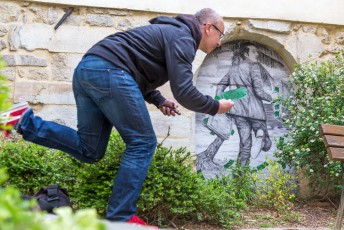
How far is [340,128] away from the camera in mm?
4270

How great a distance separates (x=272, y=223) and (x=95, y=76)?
242cm

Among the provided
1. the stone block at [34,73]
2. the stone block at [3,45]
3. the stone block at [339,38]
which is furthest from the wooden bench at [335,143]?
the stone block at [3,45]

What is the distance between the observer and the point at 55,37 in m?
5.68

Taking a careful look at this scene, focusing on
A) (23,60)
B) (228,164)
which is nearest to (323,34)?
(228,164)

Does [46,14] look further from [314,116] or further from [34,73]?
[314,116]

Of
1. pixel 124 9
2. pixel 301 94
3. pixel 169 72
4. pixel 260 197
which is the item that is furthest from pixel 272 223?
pixel 124 9

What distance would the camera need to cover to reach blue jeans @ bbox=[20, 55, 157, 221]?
304 cm

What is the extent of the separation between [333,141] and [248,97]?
2642 millimetres

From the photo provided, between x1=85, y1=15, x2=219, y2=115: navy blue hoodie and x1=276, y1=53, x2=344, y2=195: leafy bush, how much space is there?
2.50 m

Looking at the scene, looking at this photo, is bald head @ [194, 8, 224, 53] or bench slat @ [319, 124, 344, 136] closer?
bald head @ [194, 8, 224, 53]

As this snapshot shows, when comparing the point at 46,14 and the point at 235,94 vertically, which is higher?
the point at 46,14

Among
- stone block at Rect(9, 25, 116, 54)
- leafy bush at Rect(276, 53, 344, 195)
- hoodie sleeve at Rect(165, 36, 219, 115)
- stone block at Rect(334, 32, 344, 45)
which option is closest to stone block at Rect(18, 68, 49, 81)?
stone block at Rect(9, 25, 116, 54)

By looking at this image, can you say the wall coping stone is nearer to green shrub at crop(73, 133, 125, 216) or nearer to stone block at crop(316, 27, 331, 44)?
stone block at crop(316, 27, 331, 44)

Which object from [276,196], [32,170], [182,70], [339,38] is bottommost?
[276,196]
